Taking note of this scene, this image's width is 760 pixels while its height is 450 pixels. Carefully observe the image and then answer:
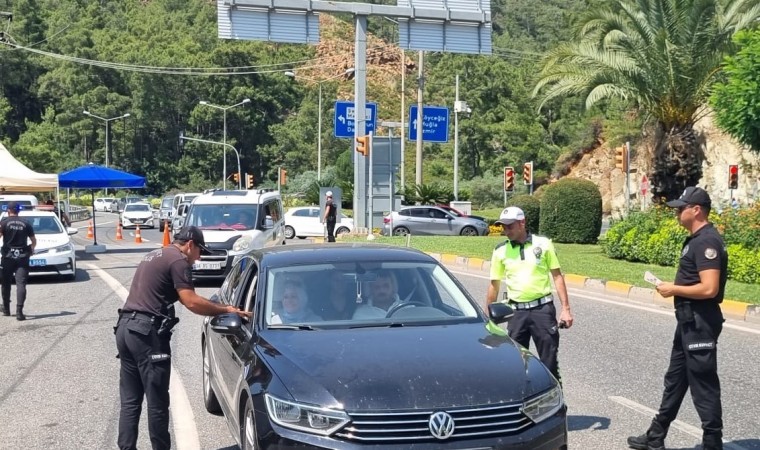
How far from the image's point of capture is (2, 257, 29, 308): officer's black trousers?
13430 mm

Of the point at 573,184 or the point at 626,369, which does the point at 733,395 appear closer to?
the point at 626,369

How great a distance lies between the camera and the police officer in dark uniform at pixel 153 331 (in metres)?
5.66

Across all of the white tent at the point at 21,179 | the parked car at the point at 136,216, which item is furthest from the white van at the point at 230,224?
the parked car at the point at 136,216

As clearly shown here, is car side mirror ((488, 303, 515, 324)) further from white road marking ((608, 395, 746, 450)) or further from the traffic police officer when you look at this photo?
white road marking ((608, 395, 746, 450))

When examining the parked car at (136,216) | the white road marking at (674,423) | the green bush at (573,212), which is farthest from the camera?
the parked car at (136,216)

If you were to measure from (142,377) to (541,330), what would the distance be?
290cm

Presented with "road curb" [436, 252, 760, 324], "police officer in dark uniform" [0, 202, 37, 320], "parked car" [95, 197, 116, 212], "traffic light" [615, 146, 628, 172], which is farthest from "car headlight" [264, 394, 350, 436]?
"parked car" [95, 197, 116, 212]

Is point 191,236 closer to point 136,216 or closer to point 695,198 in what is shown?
point 695,198

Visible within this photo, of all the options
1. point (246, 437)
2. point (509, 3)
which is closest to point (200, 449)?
point (246, 437)

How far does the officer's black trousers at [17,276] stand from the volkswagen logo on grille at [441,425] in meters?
10.6

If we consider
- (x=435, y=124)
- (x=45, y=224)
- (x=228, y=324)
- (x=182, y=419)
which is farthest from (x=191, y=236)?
(x=435, y=124)

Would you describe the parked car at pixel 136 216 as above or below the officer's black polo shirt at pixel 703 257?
below

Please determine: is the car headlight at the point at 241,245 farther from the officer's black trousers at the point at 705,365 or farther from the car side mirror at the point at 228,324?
the officer's black trousers at the point at 705,365

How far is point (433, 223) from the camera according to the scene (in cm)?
3541
